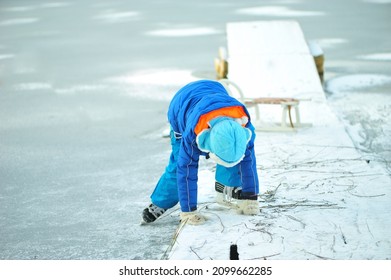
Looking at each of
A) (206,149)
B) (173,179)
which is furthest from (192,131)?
(173,179)

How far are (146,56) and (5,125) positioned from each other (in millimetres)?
3696

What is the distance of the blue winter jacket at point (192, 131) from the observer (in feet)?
12.6

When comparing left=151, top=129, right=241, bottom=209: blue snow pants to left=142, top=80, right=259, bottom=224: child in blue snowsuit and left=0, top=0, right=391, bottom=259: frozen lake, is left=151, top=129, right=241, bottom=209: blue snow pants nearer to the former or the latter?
left=142, top=80, right=259, bottom=224: child in blue snowsuit

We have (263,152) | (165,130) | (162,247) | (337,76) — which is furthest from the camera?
(337,76)

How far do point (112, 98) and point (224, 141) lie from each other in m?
4.93

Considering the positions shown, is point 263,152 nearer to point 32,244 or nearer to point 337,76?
point 32,244

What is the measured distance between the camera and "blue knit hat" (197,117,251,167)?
367 centimetres

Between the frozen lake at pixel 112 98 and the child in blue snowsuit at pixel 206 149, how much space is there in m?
0.29

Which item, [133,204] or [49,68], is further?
[49,68]

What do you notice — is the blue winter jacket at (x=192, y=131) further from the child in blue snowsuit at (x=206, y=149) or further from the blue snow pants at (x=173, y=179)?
the blue snow pants at (x=173, y=179)

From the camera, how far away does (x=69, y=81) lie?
30.8ft

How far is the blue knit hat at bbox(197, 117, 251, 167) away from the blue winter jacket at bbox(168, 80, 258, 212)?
9 centimetres

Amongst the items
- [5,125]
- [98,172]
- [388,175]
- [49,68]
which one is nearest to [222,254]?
[388,175]

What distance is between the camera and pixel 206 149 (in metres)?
3.77
